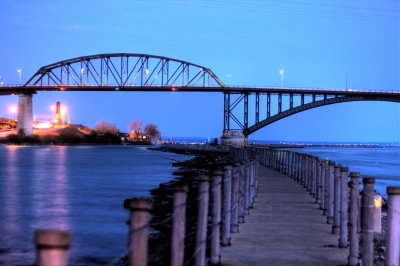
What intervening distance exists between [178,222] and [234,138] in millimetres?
97677

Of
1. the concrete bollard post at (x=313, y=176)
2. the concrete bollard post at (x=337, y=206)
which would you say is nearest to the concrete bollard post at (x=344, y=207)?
the concrete bollard post at (x=337, y=206)

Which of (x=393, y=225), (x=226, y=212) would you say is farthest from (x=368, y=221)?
(x=226, y=212)

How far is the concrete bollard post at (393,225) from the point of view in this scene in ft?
24.1

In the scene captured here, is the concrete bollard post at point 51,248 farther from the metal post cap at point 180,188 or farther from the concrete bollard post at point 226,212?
the concrete bollard post at point 226,212

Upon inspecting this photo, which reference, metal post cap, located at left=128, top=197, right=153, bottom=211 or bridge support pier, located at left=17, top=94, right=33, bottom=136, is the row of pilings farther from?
bridge support pier, located at left=17, top=94, right=33, bottom=136

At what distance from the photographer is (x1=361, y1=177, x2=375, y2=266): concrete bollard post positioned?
7.85 meters

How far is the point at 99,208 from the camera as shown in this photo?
22.9m

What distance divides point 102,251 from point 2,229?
510 cm

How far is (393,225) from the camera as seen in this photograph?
7.43m

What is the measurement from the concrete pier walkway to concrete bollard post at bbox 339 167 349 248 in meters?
0.18

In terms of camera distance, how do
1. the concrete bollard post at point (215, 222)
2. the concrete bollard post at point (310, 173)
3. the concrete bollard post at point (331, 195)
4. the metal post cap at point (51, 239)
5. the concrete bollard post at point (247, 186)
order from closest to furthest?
the metal post cap at point (51, 239), the concrete bollard post at point (215, 222), the concrete bollard post at point (331, 195), the concrete bollard post at point (247, 186), the concrete bollard post at point (310, 173)

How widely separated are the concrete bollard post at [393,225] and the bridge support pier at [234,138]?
94773 mm

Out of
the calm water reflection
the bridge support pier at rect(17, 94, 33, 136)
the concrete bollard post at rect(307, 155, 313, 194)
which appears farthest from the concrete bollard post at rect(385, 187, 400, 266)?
the bridge support pier at rect(17, 94, 33, 136)

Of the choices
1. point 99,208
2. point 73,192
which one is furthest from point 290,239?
point 73,192
